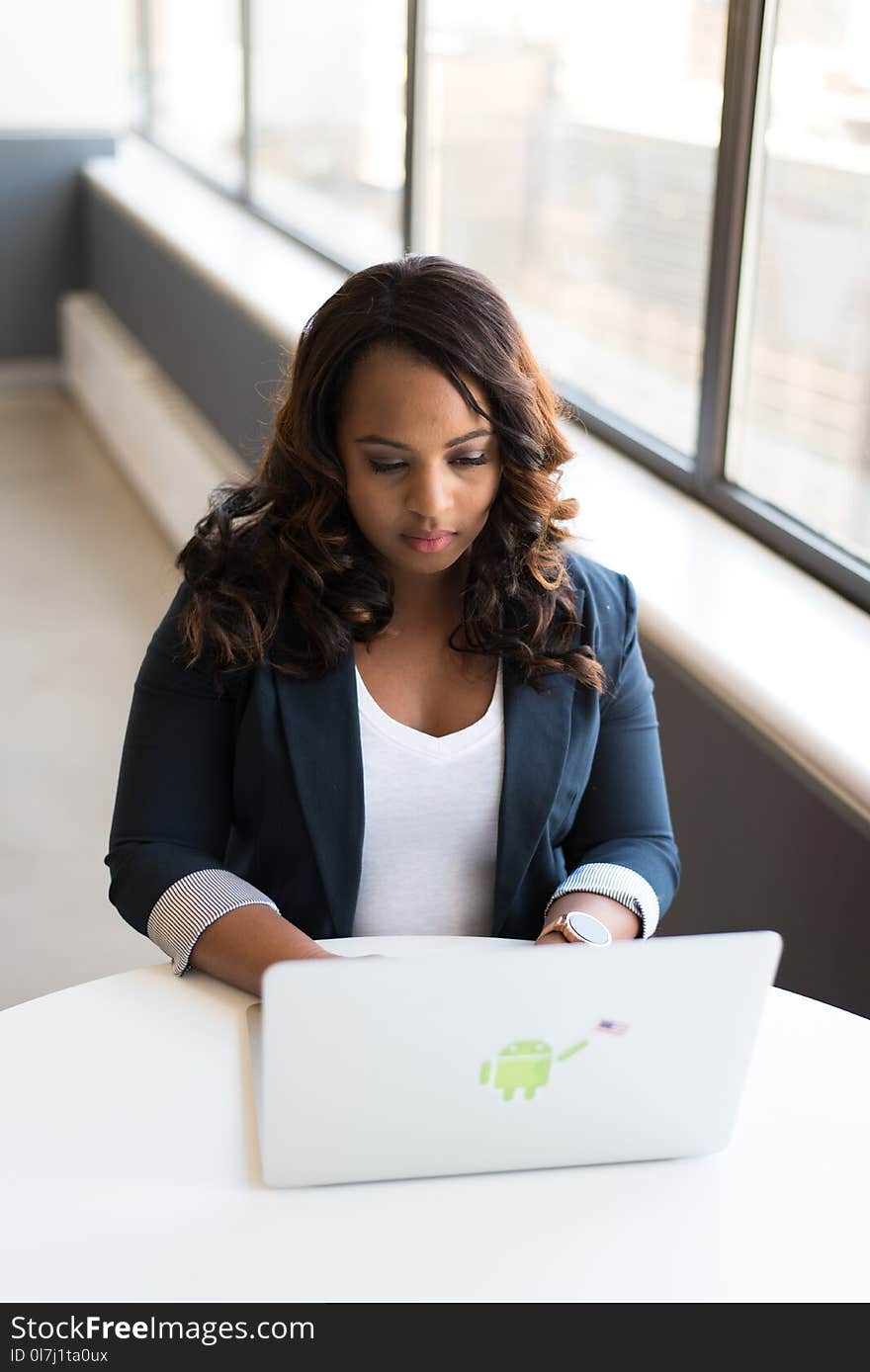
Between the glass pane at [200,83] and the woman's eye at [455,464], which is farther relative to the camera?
the glass pane at [200,83]

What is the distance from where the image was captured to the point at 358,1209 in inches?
41.3

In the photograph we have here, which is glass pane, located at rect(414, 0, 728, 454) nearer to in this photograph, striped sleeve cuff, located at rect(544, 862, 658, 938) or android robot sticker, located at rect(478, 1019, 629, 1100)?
striped sleeve cuff, located at rect(544, 862, 658, 938)

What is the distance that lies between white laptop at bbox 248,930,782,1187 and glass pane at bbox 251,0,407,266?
325 centimetres

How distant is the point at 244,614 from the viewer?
57.0 inches

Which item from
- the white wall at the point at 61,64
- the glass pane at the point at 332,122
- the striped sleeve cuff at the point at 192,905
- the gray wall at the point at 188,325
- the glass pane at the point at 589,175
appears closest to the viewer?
the striped sleeve cuff at the point at 192,905

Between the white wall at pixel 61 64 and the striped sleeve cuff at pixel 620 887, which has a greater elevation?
the white wall at pixel 61 64

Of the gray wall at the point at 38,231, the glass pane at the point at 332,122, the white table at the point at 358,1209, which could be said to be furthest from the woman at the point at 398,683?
the gray wall at the point at 38,231

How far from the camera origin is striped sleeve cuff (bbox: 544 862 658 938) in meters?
1.47

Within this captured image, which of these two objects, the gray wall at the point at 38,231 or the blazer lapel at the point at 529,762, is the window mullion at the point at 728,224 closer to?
the blazer lapel at the point at 529,762

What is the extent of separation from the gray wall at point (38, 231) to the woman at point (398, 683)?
15.6 feet

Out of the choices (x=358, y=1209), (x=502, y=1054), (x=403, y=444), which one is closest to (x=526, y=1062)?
(x=502, y=1054)

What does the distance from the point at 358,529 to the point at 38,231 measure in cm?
494

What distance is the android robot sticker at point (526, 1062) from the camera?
979 millimetres

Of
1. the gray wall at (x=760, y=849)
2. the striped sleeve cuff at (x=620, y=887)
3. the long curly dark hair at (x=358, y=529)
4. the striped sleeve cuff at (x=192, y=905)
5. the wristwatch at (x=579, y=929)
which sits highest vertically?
the long curly dark hair at (x=358, y=529)
